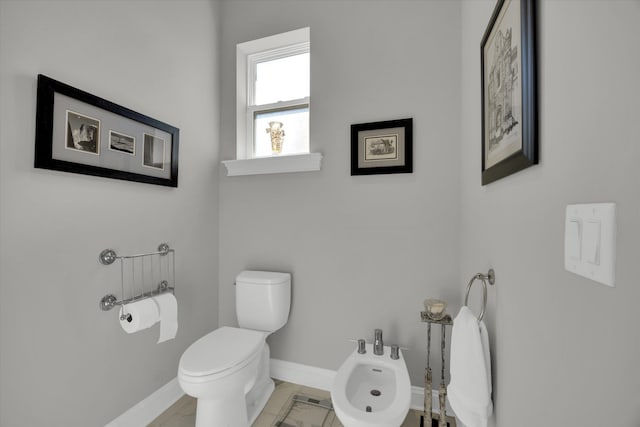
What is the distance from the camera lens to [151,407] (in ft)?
5.34

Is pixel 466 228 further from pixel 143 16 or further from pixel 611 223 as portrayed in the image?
pixel 143 16

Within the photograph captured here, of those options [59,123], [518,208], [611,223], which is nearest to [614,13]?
[611,223]

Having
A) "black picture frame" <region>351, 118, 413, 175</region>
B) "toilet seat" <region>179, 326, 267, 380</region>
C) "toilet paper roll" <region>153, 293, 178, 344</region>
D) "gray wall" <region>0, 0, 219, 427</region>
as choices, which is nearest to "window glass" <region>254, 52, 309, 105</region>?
"gray wall" <region>0, 0, 219, 427</region>

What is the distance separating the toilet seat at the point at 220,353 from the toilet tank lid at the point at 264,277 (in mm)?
315

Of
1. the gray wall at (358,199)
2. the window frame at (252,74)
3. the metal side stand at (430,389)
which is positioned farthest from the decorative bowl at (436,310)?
the window frame at (252,74)

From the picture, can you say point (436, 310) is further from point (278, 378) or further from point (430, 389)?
point (278, 378)

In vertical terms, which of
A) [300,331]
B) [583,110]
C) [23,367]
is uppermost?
[583,110]

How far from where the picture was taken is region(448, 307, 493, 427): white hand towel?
0.86 metres

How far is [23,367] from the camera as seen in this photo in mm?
1128

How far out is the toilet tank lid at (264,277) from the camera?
1.85 metres

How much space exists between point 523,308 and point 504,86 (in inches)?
25.2

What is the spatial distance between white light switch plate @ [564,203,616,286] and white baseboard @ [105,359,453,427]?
62.8 inches

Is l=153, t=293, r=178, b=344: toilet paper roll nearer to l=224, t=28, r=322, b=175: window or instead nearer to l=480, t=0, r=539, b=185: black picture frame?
l=224, t=28, r=322, b=175: window

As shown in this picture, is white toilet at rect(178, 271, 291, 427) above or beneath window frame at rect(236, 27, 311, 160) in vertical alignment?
beneath
